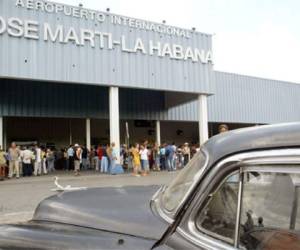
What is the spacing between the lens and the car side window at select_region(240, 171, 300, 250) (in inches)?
59.2

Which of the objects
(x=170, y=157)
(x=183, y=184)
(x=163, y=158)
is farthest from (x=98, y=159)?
(x=183, y=184)

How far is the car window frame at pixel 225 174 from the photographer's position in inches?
58.0

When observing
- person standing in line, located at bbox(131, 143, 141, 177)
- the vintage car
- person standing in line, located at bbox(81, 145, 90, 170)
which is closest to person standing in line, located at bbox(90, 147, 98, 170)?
person standing in line, located at bbox(81, 145, 90, 170)

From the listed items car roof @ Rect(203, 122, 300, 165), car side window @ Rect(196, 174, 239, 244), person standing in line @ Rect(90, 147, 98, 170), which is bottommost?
person standing in line @ Rect(90, 147, 98, 170)

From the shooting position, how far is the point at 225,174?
5.47 feet

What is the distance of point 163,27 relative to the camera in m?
22.0

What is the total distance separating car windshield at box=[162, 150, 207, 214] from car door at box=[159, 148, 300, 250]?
0.27 feet

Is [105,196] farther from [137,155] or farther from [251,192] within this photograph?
[137,155]

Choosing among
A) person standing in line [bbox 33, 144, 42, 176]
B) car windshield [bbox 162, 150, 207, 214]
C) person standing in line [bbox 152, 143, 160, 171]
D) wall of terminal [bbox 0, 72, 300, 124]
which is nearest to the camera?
car windshield [bbox 162, 150, 207, 214]

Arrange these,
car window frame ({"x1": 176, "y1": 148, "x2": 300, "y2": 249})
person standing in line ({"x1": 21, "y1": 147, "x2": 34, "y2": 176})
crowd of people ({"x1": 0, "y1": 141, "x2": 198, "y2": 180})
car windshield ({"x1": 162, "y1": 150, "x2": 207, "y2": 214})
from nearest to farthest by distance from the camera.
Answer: car window frame ({"x1": 176, "y1": 148, "x2": 300, "y2": 249}) < car windshield ({"x1": 162, "y1": 150, "x2": 207, "y2": 214}) < crowd of people ({"x1": 0, "y1": 141, "x2": 198, "y2": 180}) < person standing in line ({"x1": 21, "y1": 147, "x2": 34, "y2": 176})

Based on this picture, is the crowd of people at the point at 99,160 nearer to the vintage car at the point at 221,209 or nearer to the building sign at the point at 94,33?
the building sign at the point at 94,33

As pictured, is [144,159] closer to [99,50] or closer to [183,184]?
[99,50]

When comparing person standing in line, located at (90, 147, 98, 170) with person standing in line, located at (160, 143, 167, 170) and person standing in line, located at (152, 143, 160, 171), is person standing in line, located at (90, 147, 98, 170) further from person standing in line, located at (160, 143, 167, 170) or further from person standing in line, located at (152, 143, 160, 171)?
person standing in line, located at (160, 143, 167, 170)

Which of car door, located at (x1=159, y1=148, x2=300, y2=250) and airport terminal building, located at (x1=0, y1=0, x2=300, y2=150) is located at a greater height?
airport terminal building, located at (x1=0, y1=0, x2=300, y2=150)
